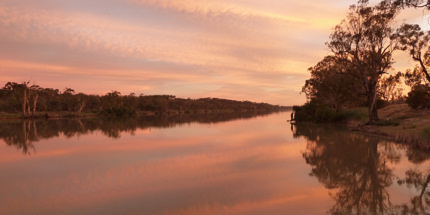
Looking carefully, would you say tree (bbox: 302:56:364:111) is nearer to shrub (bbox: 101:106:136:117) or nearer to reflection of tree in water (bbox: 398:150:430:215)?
reflection of tree in water (bbox: 398:150:430:215)

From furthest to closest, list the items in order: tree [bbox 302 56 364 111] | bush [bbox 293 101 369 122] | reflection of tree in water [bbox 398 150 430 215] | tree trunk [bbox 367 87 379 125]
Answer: tree [bbox 302 56 364 111]
bush [bbox 293 101 369 122]
tree trunk [bbox 367 87 379 125]
reflection of tree in water [bbox 398 150 430 215]

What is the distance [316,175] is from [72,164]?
501 inches

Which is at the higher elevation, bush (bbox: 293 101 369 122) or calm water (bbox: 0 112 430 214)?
bush (bbox: 293 101 369 122)

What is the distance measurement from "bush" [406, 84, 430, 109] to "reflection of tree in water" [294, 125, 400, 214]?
24.7 meters

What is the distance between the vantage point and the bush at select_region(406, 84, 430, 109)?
40719 millimetres

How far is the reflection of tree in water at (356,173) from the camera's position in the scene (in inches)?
355

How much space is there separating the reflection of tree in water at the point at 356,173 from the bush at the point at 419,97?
81.0 feet

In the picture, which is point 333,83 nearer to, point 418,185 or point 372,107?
point 372,107

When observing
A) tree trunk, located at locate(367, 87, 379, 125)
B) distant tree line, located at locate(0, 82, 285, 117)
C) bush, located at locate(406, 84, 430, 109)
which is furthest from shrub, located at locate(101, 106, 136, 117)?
bush, located at locate(406, 84, 430, 109)

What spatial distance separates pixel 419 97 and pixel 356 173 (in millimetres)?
36031

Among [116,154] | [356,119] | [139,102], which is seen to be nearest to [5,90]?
[139,102]

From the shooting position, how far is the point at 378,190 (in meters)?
10.7

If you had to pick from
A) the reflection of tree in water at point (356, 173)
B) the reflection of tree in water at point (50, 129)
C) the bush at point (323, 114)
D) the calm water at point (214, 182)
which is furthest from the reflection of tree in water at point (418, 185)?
the bush at point (323, 114)

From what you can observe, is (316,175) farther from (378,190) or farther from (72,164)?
(72,164)
